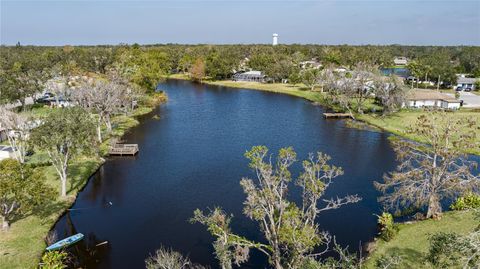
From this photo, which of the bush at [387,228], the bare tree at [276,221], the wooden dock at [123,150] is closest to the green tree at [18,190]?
the bare tree at [276,221]

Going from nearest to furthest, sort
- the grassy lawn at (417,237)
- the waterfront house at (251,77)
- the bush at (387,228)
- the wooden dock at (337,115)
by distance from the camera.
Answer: the grassy lawn at (417,237)
the bush at (387,228)
the wooden dock at (337,115)
the waterfront house at (251,77)

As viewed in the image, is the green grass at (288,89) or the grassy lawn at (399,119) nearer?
the grassy lawn at (399,119)

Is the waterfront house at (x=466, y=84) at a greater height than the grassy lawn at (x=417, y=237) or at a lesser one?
greater

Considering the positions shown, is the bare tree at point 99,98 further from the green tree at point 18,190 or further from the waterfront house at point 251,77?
the waterfront house at point 251,77

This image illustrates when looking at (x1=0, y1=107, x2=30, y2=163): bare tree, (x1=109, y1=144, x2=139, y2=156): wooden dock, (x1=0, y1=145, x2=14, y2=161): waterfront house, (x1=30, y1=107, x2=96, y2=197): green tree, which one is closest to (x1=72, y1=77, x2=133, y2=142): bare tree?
(x1=109, y1=144, x2=139, y2=156): wooden dock

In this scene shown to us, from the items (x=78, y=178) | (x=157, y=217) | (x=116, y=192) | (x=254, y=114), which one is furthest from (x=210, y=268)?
(x=254, y=114)

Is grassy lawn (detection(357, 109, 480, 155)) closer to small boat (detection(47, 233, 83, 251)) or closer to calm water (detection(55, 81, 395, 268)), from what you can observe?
calm water (detection(55, 81, 395, 268))

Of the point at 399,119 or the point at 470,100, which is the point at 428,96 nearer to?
the point at 470,100
